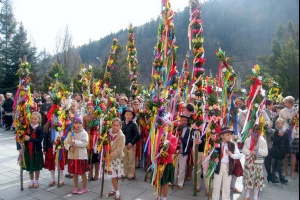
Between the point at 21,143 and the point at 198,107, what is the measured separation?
11.9ft

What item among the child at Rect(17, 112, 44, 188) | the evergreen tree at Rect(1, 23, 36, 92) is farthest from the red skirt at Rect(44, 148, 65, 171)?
the evergreen tree at Rect(1, 23, 36, 92)

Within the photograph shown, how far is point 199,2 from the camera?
5480 mm

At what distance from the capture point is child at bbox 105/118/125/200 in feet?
16.2

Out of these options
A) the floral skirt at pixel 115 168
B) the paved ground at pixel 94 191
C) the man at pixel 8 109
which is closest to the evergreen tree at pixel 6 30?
the man at pixel 8 109

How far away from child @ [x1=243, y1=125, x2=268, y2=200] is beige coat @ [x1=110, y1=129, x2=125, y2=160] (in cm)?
226

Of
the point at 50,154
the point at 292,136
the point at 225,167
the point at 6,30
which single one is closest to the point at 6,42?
the point at 6,30

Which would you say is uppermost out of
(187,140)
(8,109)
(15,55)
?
(15,55)

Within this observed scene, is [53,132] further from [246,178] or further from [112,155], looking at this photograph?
[246,178]

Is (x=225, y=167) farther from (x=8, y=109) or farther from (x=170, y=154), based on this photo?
(x=8, y=109)

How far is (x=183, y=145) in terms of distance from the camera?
18.4 ft

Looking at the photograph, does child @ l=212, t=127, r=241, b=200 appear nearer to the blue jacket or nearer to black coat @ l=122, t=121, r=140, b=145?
the blue jacket

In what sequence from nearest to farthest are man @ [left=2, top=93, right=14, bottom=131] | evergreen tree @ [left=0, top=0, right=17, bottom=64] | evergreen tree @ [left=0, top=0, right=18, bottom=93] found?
man @ [left=2, top=93, right=14, bottom=131] → evergreen tree @ [left=0, top=0, right=18, bottom=93] → evergreen tree @ [left=0, top=0, right=17, bottom=64]

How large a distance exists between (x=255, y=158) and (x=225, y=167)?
621 mm

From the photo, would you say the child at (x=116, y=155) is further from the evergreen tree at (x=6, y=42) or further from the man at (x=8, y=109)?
the evergreen tree at (x=6, y=42)
